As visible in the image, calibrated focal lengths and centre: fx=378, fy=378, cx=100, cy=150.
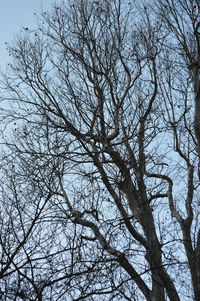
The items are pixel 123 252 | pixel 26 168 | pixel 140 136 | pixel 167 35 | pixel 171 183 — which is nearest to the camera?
pixel 123 252

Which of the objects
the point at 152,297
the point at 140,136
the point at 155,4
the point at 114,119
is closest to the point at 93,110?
the point at 114,119

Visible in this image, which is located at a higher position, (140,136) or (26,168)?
(140,136)

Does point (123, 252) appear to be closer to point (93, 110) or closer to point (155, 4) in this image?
point (93, 110)

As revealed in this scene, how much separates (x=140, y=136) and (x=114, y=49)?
206 centimetres

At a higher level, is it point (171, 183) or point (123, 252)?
point (171, 183)

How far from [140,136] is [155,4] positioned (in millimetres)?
3081

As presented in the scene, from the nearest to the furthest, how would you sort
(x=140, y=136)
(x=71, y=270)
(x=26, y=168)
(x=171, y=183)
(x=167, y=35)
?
(x=71, y=270) < (x=26, y=168) < (x=140, y=136) < (x=171, y=183) < (x=167, y=35)

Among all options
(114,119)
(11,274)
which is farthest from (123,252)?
(114,119)

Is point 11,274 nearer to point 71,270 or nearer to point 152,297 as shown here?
point 71,270

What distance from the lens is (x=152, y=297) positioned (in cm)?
608

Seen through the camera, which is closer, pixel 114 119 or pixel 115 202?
pixel 115 202

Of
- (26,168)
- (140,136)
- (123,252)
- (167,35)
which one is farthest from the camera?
(167,35)

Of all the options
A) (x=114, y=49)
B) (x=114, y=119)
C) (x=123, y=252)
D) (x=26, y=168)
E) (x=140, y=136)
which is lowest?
(x=123, y=252)

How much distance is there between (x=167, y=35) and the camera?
303 inches
